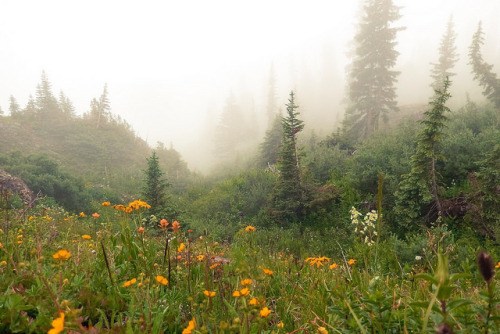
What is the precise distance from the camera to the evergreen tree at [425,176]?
7727mm

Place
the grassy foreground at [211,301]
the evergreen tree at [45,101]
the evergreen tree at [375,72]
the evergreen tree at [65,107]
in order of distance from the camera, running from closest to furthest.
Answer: the grassy foreground at [211,301]
the evergreen tree at [375,72]
the evergreen tree at [45,101]
the evergreen tree at [65,107]

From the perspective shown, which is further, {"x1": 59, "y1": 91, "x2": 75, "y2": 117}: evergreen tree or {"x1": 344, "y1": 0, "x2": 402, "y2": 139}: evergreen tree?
{"x1": 59, "y1": 91, "x2": 75, "y2": 117}: evergreen tree

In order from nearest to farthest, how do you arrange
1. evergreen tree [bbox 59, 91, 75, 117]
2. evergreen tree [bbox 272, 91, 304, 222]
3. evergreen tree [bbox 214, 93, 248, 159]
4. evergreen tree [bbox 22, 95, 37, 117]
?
evergreen tree [bbox 272, 91, 304, 222] < evergreen tree [bbox 22, 95, 37, 117] < evergreen tree [bbox 59, 91, 75, 117] < evergreen tree [bbox 214, 93, 248, 159]

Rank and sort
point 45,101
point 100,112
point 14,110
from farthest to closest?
point 100,112 < point 45,101 < point 14,110

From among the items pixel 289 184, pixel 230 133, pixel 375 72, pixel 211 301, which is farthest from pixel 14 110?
pixel 211 301

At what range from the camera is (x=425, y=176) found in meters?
8.03

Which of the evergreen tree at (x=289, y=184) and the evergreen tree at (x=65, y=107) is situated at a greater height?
the evergreen tree at (x=65, y=107)

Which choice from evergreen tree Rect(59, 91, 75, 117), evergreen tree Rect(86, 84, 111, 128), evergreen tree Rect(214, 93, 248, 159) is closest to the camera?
evergreen tree Rect(86, 84, 111, 128)

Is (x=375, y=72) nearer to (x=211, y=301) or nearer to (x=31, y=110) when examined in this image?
(x=211, y=301)

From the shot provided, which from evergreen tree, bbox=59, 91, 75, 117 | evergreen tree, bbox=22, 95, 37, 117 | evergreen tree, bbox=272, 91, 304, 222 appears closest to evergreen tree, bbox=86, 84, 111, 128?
evergreen tree, bbox=59, 91, 75, 117

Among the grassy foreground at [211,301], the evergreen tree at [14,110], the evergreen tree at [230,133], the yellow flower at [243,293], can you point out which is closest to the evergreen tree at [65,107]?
the evergreen tree at [14,110]

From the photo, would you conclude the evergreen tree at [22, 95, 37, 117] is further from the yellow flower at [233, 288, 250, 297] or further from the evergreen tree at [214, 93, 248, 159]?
the yellow flower at [233, 288, 250, 297]

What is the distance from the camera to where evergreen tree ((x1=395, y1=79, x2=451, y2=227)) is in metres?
7.73

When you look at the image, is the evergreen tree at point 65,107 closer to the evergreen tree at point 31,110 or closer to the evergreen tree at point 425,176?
the evergreen tree at point 31,110
